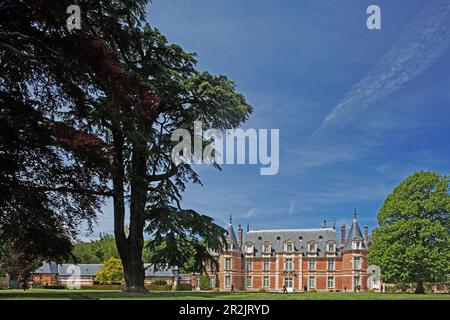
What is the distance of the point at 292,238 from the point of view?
51.3 metres

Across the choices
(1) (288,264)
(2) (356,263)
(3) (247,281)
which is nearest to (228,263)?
(3) (247,281)

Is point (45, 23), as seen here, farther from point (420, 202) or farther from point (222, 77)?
point (420, 202)

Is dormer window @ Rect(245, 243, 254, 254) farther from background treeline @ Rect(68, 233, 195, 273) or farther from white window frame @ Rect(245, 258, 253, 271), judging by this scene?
background treeline @ Rect(68, 233, 195, 273)

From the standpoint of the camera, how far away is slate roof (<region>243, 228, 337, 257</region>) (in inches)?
1980

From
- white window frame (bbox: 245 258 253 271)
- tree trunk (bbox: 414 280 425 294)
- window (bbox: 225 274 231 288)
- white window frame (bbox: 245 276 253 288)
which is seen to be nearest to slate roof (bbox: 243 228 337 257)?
white window frame (bbox: 245 258 253 271)

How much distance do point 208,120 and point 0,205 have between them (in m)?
7.08

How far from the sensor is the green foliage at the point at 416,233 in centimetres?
2530

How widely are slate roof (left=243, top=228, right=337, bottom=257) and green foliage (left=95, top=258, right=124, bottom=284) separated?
1822cm

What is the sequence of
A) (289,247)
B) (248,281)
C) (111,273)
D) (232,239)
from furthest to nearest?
1. (289,247)
2. (248,281)
3. (232,239)
4. (111,273)

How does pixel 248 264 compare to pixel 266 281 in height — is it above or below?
above

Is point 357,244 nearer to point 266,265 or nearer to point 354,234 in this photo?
point 354,234

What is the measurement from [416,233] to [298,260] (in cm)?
2348

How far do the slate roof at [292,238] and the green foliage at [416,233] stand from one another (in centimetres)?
2137

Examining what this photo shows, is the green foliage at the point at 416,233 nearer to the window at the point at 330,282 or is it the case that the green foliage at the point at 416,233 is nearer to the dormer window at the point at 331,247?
the window at the point at 330,282
